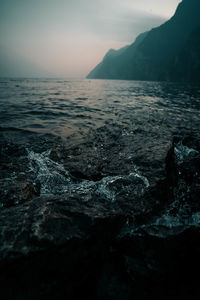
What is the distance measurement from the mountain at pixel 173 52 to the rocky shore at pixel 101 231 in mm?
104915

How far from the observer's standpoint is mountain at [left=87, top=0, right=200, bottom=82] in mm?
93113

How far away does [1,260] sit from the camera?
1.42 m

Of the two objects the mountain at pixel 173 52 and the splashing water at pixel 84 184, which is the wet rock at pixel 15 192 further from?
the mountain at pixel 173 52

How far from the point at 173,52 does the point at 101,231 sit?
155259 mm

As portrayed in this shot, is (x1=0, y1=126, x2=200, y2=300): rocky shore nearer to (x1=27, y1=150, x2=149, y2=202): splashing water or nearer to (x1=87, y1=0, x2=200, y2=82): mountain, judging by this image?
(x1=27, y1=150, x2=149, y2=202): splashing water

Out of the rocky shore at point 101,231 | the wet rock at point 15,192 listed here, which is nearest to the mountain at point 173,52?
the rocky shore at point 101,231

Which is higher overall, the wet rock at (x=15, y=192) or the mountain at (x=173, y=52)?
the mountain at (x=173, y=52)

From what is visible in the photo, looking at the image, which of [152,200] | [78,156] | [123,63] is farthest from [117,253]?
[123,63]

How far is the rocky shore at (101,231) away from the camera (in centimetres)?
153

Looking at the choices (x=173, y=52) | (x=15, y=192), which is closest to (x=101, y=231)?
(x=15, y=192)

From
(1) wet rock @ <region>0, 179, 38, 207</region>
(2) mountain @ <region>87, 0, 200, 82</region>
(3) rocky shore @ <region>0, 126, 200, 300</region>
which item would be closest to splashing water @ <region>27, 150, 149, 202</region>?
(3) rocky shore @ <region>0, 126, 200, 300</region>

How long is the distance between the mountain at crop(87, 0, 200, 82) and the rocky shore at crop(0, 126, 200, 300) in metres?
105

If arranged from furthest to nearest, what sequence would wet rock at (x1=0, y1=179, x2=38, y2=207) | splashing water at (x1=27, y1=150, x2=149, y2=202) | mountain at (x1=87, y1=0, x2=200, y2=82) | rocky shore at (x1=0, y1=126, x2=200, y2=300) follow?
mountain at (x1=87, y1=0, x2=200, y2=82)
splashing water at (x1=27, y1=150, x2=149, y2=202)
wet rock at (x1=0, y1=179, x2=38, y2=207)
rocky shore at (x1=0, y1=126, x2=200, y2=300)

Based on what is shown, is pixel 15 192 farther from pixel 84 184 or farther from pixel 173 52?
pixel 173 52
